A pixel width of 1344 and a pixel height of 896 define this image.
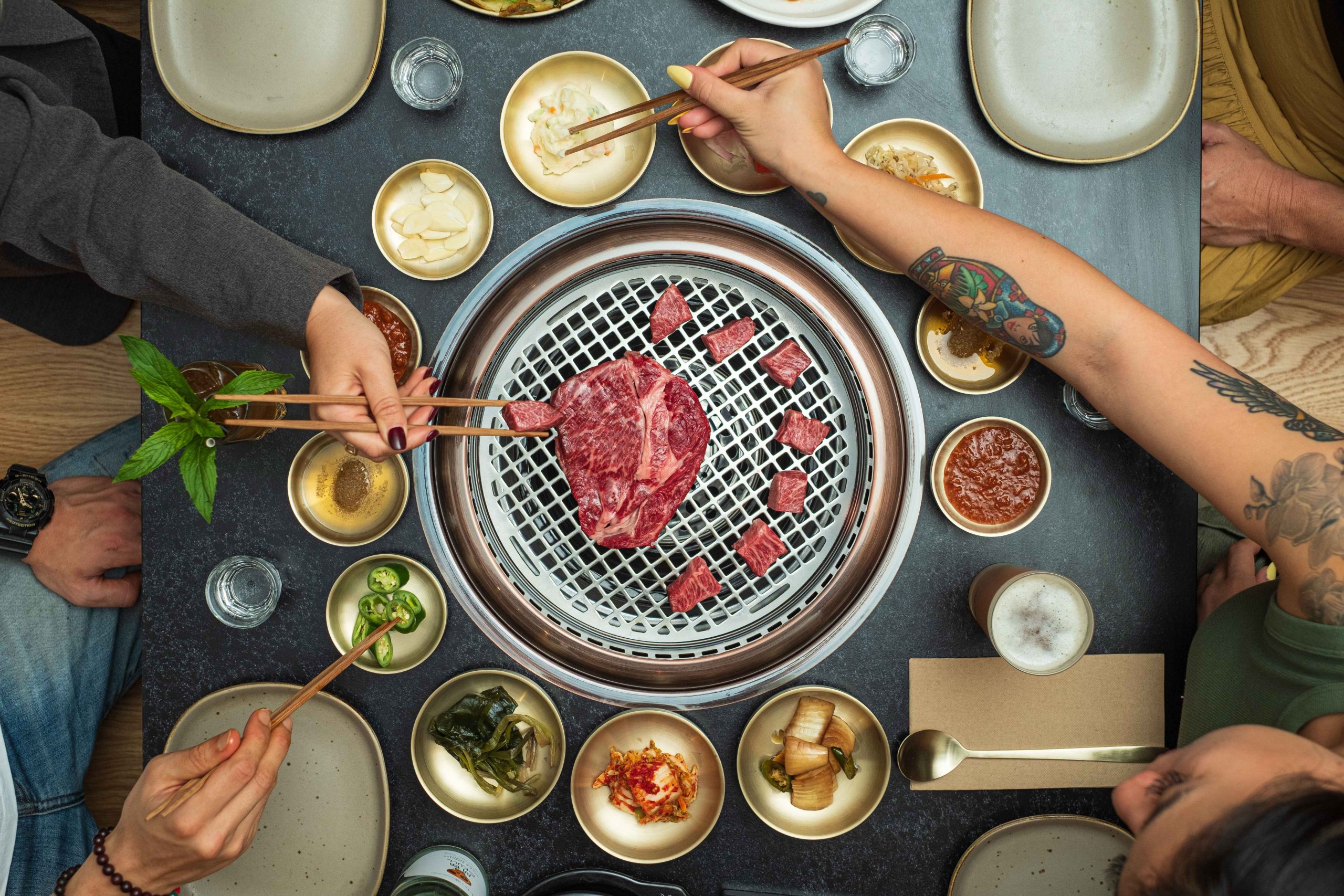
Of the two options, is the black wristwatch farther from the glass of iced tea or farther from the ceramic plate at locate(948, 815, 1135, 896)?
the ceramic plate at locate(948, 815, 1135, 896)

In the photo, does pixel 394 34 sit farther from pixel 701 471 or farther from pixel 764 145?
pixel 701 471

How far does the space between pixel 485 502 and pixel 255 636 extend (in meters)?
0.84

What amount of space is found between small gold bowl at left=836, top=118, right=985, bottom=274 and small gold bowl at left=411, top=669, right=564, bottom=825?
1694 mm

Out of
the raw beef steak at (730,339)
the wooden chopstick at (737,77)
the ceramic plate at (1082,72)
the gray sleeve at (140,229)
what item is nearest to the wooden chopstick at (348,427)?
the gray sleeve at (140,229)

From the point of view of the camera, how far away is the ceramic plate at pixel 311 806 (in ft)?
7.30

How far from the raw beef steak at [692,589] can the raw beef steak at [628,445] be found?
0.16m

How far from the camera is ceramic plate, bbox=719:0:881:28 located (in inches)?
82.7

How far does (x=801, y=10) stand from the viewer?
215 centimetres

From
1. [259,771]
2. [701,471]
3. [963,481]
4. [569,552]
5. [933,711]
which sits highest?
[963,481]

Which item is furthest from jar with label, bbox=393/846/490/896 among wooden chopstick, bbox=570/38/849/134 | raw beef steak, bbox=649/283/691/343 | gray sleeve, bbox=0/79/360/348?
wooden chopstick, bbox=570/38/849/134

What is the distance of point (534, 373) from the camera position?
7.59 ft

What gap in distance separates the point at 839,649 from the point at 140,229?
7.77 feet

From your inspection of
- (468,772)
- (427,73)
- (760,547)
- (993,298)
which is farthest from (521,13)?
(468,772)

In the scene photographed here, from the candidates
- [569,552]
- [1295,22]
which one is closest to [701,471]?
[569,552]
